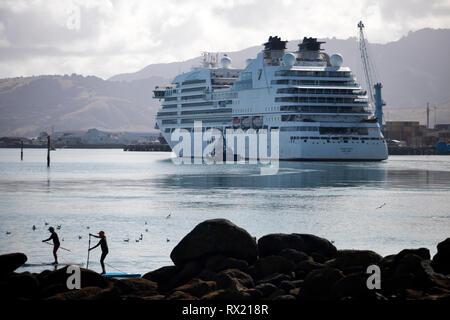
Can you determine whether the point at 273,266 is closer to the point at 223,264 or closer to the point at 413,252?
Result: the point at 223,264

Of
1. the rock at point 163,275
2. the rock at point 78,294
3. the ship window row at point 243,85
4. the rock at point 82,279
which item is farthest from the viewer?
the ship window row at point 243,85

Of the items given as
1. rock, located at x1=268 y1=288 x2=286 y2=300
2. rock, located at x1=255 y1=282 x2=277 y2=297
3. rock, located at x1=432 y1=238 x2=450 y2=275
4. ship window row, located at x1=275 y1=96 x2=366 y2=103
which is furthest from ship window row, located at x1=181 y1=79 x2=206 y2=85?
rock, located at x1=268 y1=288 x2=286 y2=300

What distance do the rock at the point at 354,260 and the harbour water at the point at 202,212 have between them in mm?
6466

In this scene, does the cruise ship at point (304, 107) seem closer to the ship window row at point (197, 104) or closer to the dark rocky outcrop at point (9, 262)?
the ship window row at point (197, 104)

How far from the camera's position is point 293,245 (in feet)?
71.6

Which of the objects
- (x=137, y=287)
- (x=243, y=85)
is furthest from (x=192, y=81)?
(x=137, y=287)

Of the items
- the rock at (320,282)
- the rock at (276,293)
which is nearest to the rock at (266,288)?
the rock at (276,293)

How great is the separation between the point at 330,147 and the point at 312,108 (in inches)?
281

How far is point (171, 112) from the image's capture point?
144125 mm

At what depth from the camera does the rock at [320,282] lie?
1738cm

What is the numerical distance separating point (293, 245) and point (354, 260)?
2342mm

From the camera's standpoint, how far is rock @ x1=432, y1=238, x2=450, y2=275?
2016 centimetres
